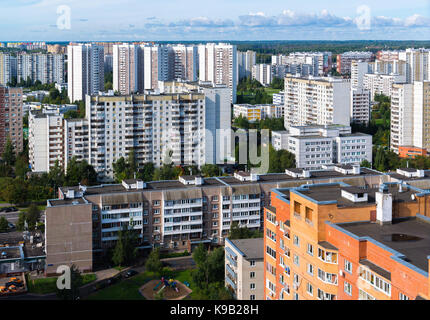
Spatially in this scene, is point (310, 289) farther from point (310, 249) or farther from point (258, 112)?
point (258, 112)

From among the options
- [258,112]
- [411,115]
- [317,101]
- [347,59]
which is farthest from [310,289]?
[347,59]

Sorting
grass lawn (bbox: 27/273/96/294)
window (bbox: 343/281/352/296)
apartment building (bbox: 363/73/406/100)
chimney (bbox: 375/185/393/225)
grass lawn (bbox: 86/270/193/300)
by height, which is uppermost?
apartment building (bbox: 363/73/406/100)

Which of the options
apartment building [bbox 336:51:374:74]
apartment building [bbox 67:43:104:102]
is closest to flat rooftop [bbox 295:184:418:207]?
apartment building [bbox 67:43:104:102]

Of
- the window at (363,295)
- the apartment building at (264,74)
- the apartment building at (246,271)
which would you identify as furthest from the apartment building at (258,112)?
the window at (363,295)

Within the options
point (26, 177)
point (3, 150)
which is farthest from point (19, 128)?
point (26, 177)

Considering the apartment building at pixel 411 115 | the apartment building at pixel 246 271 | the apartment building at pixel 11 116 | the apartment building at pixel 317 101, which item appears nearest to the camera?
the apartment building at pixel 246 271

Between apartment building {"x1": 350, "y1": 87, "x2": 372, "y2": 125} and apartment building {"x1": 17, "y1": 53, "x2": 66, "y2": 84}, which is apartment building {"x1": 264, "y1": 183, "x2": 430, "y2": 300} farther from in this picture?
apartment building {"x1": 17, "y1": 53, "x2": 66, "y2": 84}

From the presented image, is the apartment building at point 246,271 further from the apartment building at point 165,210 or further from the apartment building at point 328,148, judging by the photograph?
the apartment building at point 328,148
